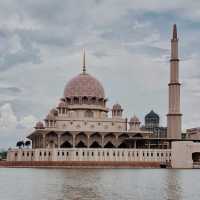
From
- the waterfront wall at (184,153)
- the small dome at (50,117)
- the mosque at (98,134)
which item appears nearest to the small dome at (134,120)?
the mosque at (98,134)

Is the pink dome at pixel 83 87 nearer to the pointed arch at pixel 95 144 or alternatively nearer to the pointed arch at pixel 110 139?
the pointed arch at pixel 110 139

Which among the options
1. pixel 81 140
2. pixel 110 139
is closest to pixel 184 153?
pixel 110 139

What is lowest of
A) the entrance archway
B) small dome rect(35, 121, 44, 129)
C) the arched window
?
the entrance archway

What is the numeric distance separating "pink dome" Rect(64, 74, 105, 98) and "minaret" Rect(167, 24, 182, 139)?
15.0 meters

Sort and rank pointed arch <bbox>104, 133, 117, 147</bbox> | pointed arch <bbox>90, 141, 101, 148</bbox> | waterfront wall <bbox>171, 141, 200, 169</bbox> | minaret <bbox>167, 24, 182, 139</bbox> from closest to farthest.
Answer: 1. waterfront wall <bbox>171, 141, 200, 169</bbox>
2. minaret <bbox>167, 24, 182, 139</bbox>
3. pointed arch <bbox>104, 133, 117, 147</bbox>
4. pointed arch <bbox>90, 141, 101, 148</bbox>

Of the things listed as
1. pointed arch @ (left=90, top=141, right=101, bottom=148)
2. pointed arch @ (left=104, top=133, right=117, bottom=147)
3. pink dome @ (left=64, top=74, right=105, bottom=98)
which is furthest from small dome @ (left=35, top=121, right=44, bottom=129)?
pointed arch @ (left=104, top=133, right=117, bottom=147)

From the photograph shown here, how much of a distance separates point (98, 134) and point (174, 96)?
47.7 feet

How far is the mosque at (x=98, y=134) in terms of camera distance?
87.6 m

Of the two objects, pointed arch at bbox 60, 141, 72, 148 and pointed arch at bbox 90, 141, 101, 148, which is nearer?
pointed arch at bbox 60, 141, 72, 148

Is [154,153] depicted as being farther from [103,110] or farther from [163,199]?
[163,199]

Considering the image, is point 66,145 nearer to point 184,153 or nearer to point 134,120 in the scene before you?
point 134,120

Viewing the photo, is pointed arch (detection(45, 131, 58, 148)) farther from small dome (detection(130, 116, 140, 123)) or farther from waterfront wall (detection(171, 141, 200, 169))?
waterfront wall (detection(171, 141, 200, 169))

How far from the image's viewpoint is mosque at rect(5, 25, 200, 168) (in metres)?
87.6

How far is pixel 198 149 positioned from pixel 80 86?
76.4 ft
